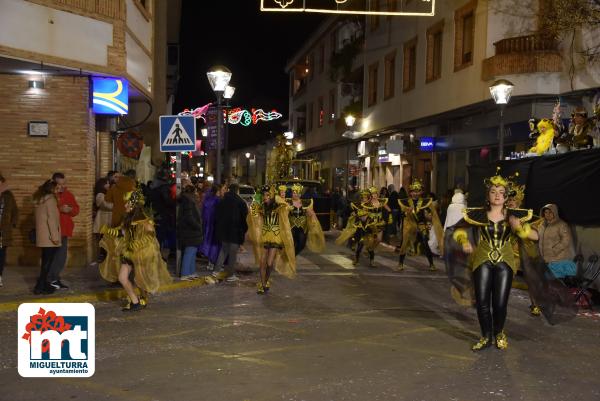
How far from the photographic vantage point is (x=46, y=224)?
32.8 feet

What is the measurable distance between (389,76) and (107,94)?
18.7m

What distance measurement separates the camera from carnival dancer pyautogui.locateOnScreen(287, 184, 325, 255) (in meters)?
11.6

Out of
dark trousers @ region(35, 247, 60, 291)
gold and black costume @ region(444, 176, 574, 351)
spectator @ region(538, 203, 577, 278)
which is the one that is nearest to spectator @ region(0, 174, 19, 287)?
dark trousers @ region(35, 247, 60, 291)

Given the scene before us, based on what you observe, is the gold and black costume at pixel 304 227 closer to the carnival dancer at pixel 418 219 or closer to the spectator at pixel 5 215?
the carnival dancer at pixel 418 219

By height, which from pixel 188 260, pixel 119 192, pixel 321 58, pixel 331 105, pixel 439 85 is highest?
pixel 321 58

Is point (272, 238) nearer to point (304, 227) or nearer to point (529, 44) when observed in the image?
point (304, 227)

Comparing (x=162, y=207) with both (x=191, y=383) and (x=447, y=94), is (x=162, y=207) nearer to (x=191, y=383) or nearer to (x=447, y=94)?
(x=191, y=383)

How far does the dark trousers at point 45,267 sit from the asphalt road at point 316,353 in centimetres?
97

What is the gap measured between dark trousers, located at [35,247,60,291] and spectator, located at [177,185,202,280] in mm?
2310

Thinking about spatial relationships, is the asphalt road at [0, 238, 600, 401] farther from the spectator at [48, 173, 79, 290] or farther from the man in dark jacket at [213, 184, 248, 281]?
the man in dark jacket at [213, 184, 248, 281]

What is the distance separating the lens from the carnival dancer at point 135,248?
899cm

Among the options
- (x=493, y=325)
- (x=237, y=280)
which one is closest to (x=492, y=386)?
(x=493, y=325)

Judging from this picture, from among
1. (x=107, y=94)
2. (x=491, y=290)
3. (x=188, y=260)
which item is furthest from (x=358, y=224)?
(x=491, y=290)

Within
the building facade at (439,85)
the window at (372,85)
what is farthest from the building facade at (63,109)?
the window at (372,85)
